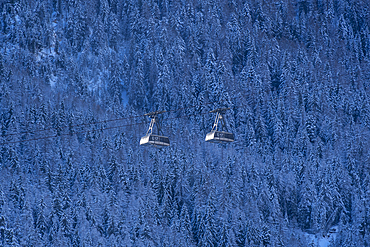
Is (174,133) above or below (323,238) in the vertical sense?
above

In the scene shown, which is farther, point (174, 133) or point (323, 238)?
point (174, 133)

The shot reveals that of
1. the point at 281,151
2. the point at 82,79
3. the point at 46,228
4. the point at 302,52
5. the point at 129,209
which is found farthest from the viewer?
the point at 302,52

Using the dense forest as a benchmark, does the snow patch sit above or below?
below

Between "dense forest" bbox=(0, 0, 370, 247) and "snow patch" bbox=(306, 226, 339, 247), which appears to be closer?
"dense forest" bbox=(0, 0, 370, 247)

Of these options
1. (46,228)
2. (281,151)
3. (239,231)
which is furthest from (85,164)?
(281,151)

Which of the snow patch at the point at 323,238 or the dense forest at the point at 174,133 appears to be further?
the snow patch at the point at 323,238

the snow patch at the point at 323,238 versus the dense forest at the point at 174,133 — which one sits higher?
the dense forest at the point at 174,133

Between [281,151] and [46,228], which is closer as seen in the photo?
[46,228]

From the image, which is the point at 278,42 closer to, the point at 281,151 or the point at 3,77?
the point at 281,151
